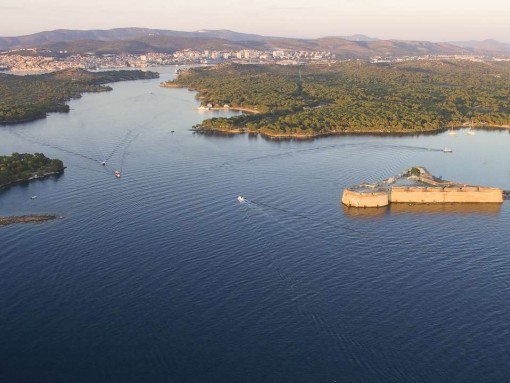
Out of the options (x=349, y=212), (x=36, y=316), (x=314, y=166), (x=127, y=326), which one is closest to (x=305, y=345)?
(x=127, y=326)

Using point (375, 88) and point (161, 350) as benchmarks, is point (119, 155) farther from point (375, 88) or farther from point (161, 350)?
point (375, 88)

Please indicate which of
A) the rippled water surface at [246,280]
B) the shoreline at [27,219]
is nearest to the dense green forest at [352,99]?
the rippled water surface at [246,280]

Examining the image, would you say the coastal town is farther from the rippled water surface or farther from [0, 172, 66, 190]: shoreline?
the rippled water surface

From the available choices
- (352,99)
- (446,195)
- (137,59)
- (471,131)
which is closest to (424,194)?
(446,195)

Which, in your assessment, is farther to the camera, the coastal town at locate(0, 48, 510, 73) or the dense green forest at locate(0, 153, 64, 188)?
the coastal town at locate(0, 48, 510, 73)

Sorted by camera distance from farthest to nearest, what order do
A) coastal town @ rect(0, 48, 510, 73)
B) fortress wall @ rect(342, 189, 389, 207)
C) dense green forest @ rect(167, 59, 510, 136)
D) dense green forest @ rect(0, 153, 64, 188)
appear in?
coastal town @ rect(0, 48, 510, 73), dense green forest @ rect(167, 59, 510, 136), dense green forest @ rect(0, 153, 64, 188), fortress wall @ rect(342, 189, 389, 207)

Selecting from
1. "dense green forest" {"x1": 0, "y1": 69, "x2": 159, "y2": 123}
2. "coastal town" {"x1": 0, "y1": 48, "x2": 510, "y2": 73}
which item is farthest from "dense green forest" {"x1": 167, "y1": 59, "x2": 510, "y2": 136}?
"coastal town" {"x1": 0, "y1": 48, "x2": 510, "y2": 73}

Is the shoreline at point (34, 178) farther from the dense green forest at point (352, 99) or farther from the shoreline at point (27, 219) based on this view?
the dense green forest at point (352, 99)
